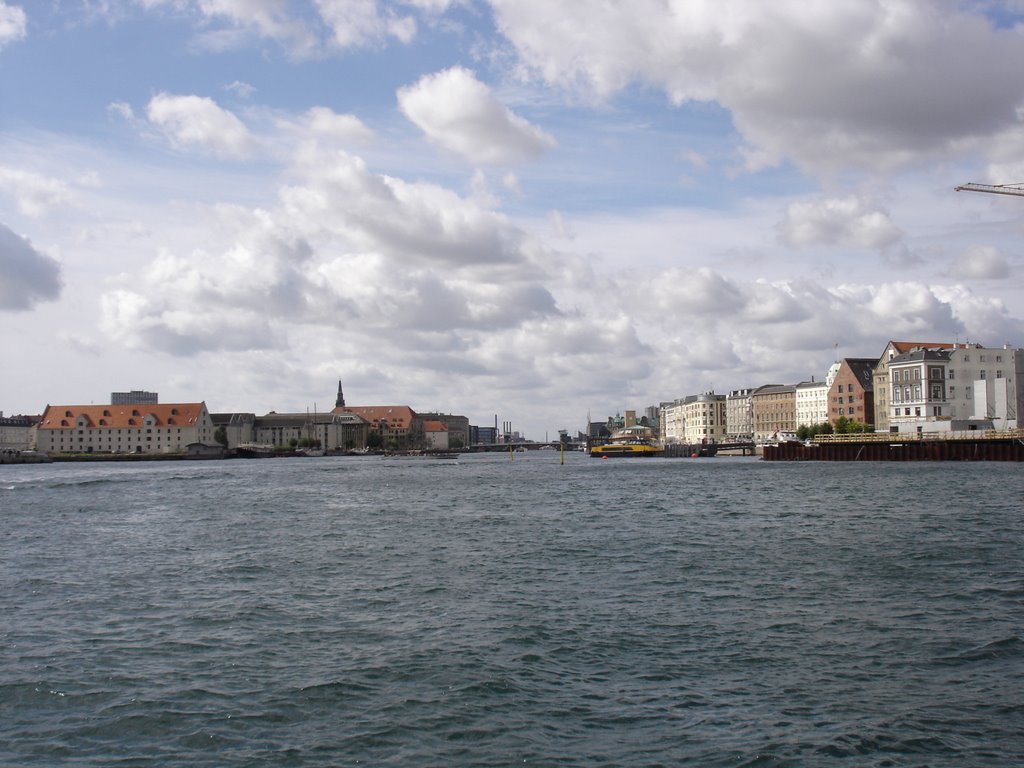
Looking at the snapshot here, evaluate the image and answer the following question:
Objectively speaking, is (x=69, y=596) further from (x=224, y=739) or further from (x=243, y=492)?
(x=243, y=492)

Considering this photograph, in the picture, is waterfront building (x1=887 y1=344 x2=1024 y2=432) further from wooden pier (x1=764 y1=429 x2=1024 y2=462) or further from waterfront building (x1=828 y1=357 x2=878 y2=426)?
waterfront building (x1=828 y1=357 x2=878 y2=426)

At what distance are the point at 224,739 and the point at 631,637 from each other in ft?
27.5

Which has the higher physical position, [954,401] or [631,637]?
[954,401]

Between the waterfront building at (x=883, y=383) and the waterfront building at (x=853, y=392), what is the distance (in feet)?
5.01

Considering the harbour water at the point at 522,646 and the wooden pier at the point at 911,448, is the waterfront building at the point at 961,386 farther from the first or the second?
the harbour water at the point at 522,646

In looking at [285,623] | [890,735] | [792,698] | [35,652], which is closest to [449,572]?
[285,623]

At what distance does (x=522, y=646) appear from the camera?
18.0 metres

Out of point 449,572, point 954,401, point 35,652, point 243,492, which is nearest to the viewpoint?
point 35,652

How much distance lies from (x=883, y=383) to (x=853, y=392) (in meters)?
9.17

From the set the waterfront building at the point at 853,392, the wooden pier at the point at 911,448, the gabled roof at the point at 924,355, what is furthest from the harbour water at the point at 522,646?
the waterfront building at the point at 853,392

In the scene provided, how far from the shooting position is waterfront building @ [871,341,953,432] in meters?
145

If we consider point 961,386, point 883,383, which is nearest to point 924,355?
point 961,386

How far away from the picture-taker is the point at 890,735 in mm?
13195

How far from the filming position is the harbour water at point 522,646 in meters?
13.1
